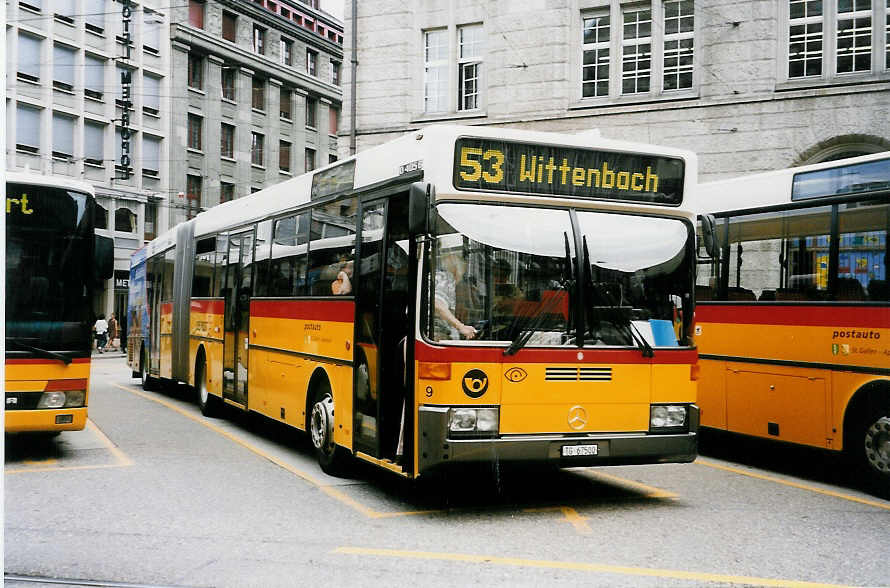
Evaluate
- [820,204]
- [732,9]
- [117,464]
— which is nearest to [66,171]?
[732,9]

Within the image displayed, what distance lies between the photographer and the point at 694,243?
875 cm

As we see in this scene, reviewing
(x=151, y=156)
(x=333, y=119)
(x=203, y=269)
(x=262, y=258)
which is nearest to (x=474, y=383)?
(x=262, y=258)

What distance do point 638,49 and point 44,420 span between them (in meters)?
17.9

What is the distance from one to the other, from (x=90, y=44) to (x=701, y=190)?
4073 centimetres

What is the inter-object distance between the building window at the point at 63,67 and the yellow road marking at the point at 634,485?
133 ft

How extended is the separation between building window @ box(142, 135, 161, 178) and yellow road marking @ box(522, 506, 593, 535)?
45165 mm

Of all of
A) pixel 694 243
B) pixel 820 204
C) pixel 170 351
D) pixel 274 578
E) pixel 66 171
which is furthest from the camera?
pixel 66 171

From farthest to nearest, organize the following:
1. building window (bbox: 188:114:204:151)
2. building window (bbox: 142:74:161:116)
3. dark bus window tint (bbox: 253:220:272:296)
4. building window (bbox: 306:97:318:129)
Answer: building window (bbox: 306:97:318:129) → building window (bbox: 188:114:204:151) → building window (bbox: 142:74:161:116) → dark bus window tint (bbox: 253:220:272:296)

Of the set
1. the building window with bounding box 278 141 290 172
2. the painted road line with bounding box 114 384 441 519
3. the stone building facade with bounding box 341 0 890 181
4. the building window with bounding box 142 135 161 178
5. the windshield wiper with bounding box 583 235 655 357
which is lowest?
the painted road line with bounding box 114 384 441 519

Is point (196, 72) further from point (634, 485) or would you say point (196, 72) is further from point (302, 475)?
point (634, 485)

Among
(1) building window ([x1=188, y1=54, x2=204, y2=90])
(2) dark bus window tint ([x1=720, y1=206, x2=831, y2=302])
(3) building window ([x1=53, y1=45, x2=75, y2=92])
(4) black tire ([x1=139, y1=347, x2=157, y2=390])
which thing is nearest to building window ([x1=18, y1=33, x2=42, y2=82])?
(3) building window ([x1=53, y1=45, x2=75, y2=92])

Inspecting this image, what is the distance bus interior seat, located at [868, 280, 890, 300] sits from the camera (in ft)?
30.4

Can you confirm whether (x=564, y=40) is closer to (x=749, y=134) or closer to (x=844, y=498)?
(x=749, y=134)

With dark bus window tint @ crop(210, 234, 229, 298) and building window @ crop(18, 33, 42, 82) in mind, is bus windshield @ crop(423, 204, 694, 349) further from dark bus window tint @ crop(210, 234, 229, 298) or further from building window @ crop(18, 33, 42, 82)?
building window @ crop(18, 33, 42, 82)
